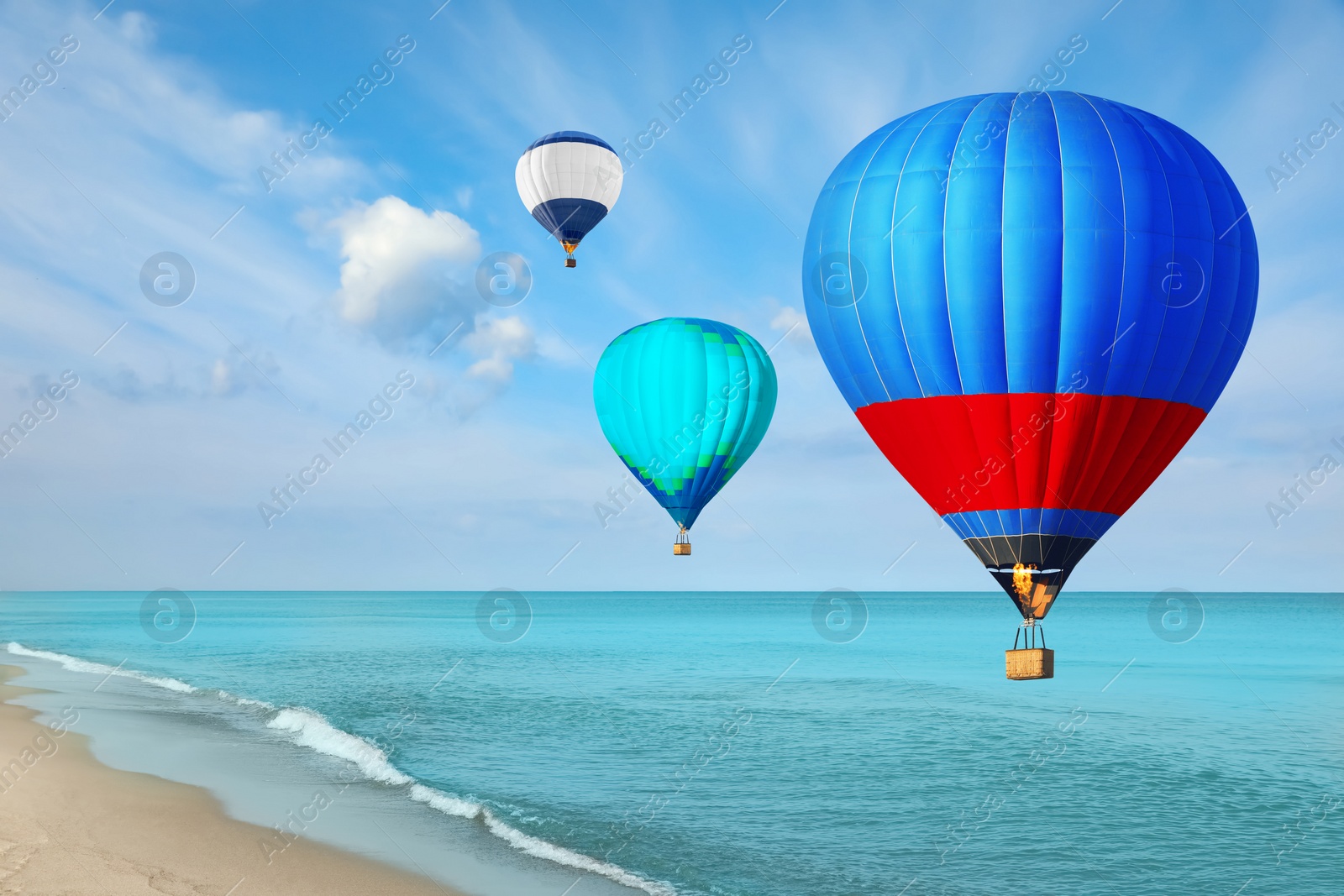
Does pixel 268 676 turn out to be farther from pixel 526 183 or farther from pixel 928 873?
pixel 928 873

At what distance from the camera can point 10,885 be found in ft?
45.9

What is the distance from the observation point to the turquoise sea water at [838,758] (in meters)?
17.6

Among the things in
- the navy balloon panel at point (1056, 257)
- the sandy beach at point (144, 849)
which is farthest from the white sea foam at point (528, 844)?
the navy balloon panel at point (1056, 257)

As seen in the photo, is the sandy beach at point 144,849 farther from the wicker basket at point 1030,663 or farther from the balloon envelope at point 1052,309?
the balloon envelope at point 1052,309

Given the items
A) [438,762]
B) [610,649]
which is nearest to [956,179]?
[438,762]

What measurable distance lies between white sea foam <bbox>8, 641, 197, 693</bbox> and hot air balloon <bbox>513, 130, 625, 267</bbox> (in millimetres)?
21834

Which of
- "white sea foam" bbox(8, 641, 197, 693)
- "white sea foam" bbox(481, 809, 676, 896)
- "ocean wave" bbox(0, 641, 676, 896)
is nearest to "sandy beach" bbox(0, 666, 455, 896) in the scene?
"white sea foam" bbox(481, 809, 676, 896)

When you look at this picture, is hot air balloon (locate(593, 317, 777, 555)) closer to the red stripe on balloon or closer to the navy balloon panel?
the navy balloon panel

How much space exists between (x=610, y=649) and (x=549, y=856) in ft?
167

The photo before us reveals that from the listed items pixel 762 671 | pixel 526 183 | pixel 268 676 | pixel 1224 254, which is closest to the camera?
pixel 1224 254

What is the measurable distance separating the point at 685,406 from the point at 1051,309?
15.2 m

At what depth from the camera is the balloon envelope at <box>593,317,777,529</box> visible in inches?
1209

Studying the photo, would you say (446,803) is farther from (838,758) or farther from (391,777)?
(838,758)

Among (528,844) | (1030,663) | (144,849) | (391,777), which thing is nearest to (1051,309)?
(1030,663)
